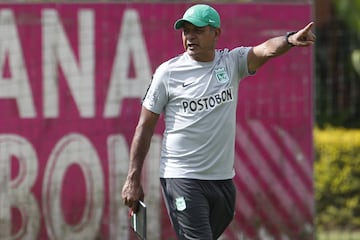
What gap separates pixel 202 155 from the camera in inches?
317

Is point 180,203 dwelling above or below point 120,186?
above

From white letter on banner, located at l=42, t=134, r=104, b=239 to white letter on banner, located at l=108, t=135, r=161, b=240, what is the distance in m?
→ 0.12

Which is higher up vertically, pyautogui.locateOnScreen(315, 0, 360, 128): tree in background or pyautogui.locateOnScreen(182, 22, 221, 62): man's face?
pyautogui.locateOnScreen(182, 22, 221, 62): man's face

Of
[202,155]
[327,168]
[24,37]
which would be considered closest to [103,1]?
[24,37]

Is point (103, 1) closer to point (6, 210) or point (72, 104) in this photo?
point (72, 104)

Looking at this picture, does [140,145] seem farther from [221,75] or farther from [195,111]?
[221,75]

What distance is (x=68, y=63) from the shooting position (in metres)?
10.7

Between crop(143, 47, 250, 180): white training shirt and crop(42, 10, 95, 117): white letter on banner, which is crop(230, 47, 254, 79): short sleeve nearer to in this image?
crop(143, 47, 250, 180): white training shirt

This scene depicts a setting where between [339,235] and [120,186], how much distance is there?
3.10 metres

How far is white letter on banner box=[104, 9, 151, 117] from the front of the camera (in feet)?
35.4

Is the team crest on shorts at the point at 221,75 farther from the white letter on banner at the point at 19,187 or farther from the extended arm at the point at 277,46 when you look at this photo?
the white letter on banner at the point at 19,187

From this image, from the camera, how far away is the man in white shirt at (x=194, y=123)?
8.00 meters

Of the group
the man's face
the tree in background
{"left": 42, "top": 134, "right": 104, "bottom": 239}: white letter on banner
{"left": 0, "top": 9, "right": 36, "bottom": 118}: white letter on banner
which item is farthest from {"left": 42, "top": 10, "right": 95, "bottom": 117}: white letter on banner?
the tree in background

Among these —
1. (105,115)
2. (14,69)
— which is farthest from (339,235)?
(14,69)
